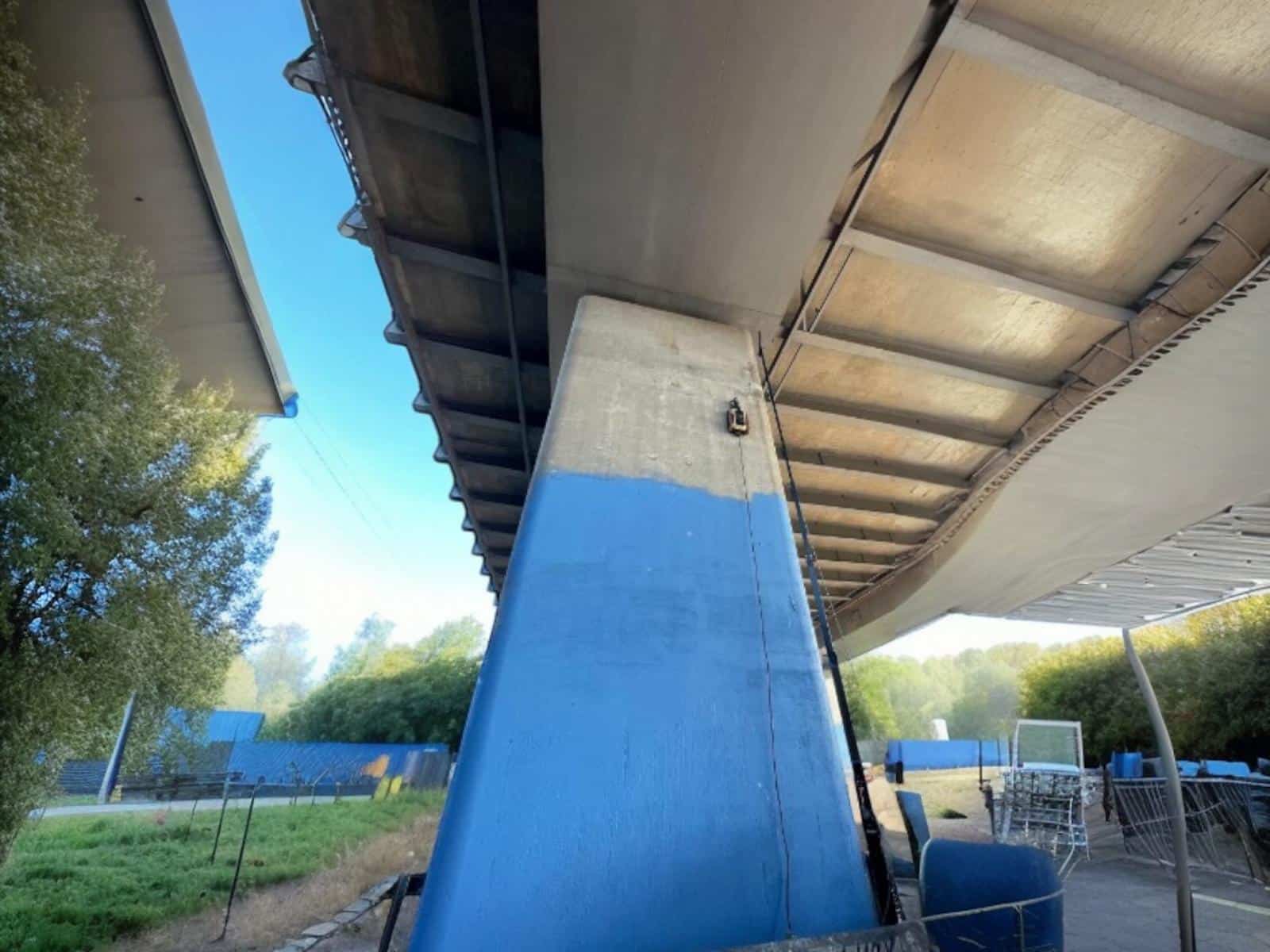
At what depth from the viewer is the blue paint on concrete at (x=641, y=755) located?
1.85 meters

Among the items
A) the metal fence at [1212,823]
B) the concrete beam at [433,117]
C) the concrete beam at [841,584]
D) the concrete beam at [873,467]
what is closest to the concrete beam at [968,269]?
the concrete beam at [433,117]

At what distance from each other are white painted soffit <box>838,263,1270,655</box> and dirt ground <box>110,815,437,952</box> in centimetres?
922

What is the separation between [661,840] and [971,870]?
2.01 meters

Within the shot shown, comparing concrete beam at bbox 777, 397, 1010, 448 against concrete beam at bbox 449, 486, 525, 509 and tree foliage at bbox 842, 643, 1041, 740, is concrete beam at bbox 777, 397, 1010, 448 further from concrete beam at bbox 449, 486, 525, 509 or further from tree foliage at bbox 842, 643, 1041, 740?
tree foliage at bbox 842, 643, 1041, 740

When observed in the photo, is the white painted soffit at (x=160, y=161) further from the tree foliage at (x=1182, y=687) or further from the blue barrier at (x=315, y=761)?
the blue barrier at (x=315, y=761)

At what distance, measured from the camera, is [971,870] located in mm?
2875

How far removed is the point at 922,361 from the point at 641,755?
480cm

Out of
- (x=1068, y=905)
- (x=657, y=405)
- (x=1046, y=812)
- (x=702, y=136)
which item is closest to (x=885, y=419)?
(x=657, y=405)

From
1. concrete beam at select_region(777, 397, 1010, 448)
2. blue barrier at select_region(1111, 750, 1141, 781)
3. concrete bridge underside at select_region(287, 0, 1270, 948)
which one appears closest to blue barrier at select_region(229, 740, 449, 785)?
blue barrier at select_region(1111, 750, 1141, 781)

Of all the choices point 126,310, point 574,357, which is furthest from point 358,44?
point 126,310

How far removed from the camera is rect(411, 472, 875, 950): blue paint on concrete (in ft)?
6.08

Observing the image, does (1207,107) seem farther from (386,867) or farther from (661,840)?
(386,867)

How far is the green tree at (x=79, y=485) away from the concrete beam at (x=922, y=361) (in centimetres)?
745

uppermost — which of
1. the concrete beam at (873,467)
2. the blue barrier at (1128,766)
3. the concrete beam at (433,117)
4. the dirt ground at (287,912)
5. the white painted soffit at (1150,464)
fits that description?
the concrete beam at (433,117)
